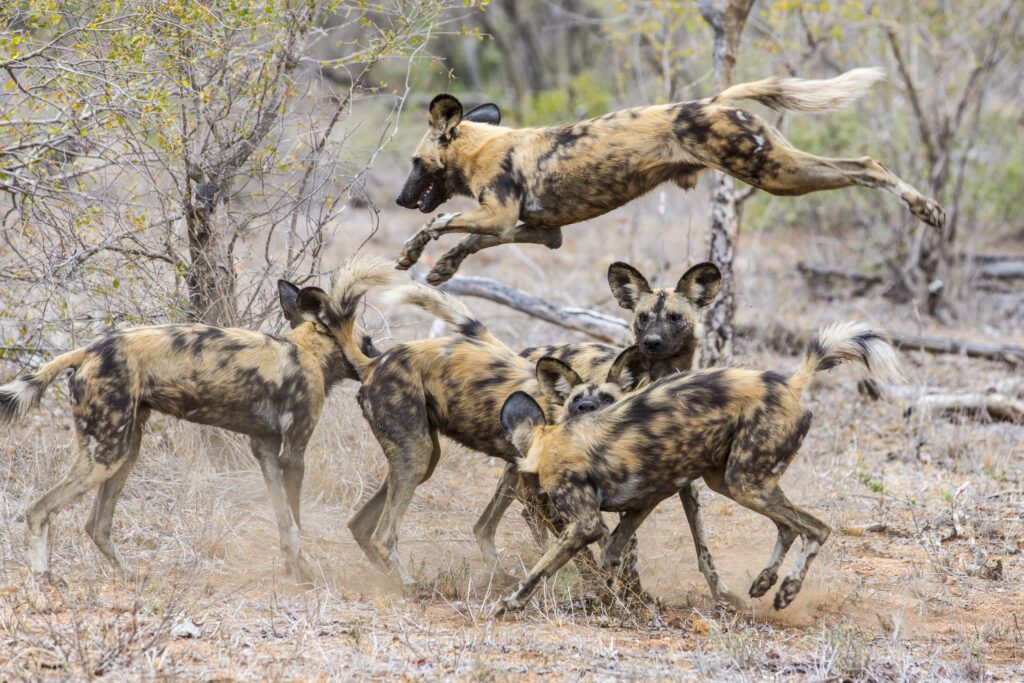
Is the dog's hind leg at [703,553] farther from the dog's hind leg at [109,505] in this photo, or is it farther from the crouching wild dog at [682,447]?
the dog's hind leg at [109,505]

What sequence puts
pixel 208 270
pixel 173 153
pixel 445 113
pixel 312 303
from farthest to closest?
1. pixel 208 270
2. pixel 173 153
3. pixel 312 303
4. pixel 445 113

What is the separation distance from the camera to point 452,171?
5.45 meters

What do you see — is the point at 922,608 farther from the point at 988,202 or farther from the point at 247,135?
the point at 988,202

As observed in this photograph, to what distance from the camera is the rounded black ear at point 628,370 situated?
216 inches

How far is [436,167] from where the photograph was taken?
5445mm

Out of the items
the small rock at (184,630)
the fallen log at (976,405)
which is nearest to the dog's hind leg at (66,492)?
the small rock at (184,630)

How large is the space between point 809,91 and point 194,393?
2.85 m

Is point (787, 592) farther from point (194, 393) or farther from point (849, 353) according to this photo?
point (194, 393)

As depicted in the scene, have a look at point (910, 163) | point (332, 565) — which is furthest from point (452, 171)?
point (910, 163)

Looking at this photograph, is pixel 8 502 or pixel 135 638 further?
pixel 8 502

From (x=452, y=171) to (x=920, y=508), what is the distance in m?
3.42

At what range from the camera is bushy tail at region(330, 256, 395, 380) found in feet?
18.2

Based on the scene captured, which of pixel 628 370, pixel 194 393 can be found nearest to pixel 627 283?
pixel 628 370

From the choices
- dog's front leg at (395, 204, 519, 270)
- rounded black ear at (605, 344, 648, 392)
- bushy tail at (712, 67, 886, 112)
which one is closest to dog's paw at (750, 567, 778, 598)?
rounded black ear at (605, 344, 648, 392)
